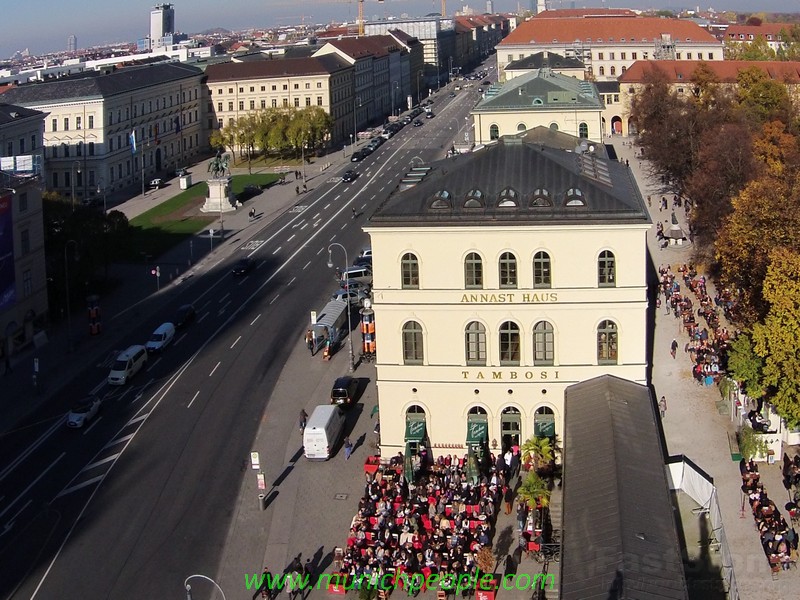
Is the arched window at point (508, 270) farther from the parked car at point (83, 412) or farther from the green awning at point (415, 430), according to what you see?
the parked car at point (83, 412)

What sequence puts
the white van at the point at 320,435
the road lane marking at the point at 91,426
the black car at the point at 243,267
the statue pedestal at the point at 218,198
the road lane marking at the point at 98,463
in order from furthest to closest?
the statue pedestal at the point at 218,198, the black car at the point at 243,267, the road lane marking at the point at 91,426, the road lane marking at the point at 98,463, the white van at the point at 320,435

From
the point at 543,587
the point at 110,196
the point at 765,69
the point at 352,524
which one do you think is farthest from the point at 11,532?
the point at 765,69

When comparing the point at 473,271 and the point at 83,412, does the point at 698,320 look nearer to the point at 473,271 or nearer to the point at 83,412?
the point at 473,271

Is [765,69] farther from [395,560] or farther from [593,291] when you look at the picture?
[395,560]

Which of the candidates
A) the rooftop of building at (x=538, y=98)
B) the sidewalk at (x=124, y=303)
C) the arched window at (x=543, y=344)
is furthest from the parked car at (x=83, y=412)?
the rooftop of building at (x=538, y=98)

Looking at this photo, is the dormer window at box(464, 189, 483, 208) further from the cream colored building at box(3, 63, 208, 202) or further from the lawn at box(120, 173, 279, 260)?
the cream colored building at box(3, 63, 208, 202)

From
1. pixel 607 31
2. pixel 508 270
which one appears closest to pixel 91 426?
pixel 508 270

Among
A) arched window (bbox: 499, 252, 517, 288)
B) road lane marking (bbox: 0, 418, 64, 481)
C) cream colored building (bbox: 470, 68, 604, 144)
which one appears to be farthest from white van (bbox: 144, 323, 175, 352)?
cream colored building (bbox: 470, 68, 604, 144)
